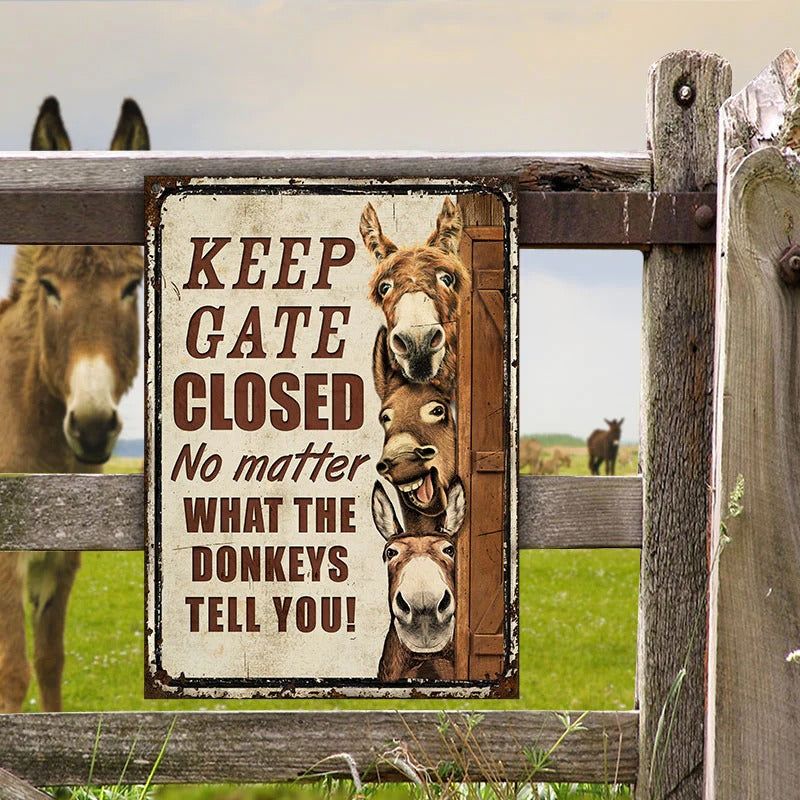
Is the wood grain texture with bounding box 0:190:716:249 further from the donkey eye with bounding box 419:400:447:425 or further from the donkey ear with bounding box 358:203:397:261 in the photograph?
the donkey eye with bounding box 419:400:447:425

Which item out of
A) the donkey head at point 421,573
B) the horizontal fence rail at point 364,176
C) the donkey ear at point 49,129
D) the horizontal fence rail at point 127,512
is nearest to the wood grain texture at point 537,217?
the horizontal fence rail at point 364,176

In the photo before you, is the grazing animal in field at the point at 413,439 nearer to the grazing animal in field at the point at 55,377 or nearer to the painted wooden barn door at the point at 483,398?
the painted wooden barn door at the point at 483,398

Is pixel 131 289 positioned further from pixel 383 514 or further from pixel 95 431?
pixel 383 514

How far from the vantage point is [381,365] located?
2992 millimetres

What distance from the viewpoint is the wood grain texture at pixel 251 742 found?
3.03 metres

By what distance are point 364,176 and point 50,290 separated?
2872 mm

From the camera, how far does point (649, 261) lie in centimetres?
304

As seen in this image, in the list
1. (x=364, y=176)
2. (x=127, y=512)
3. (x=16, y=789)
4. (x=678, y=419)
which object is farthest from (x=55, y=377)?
(x=678, y=419)

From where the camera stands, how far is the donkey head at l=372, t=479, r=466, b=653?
2.99m

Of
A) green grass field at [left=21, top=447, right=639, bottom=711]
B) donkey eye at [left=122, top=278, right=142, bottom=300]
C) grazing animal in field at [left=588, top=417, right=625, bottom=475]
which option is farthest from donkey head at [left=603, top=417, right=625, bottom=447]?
donkey eye at [left=122, top=278, right=142, bottom=300]

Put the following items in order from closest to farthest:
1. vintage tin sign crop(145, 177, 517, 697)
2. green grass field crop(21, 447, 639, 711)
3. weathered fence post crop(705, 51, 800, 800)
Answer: weathered fence post crop(705, 51, 800, 800) < vintage tin sign crop(145, 177, 517, 697) < green grass field crop(21, 447, 639, 711)

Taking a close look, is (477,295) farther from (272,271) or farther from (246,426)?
(246,426)

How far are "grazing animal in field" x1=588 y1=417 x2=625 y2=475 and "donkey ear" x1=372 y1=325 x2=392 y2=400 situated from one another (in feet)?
60.2

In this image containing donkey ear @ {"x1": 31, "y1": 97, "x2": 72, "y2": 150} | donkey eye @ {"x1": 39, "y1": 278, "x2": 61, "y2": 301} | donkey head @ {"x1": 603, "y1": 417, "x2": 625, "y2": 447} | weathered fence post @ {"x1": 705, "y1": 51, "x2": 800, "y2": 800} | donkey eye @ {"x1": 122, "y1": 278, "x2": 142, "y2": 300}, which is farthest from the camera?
donkey head @ {"x1": 603, "y1": 417, "x2": 625, "y2": 447}
